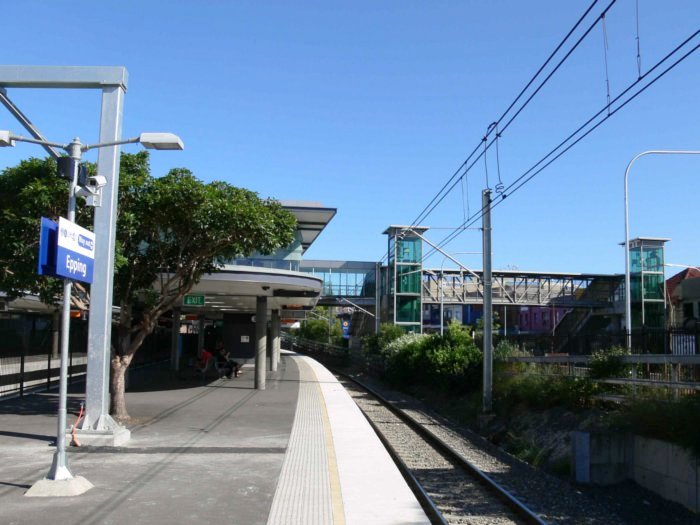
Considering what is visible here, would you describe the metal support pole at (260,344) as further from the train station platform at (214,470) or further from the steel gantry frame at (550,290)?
the steel gantry frame at (550,290)

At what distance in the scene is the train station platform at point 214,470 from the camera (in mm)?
7582

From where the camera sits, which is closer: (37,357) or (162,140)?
(162,140)

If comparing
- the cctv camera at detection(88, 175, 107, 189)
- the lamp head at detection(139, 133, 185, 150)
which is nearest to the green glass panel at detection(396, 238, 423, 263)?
the lamp head at detection(139, 133, 185, 150)

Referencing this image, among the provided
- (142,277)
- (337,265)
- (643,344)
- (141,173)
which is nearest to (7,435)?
(142,277)

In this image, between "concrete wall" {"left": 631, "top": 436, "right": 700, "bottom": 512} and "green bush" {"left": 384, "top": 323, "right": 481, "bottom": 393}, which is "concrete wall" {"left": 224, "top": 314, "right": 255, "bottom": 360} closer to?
"green bush" {"left": 384, "top": 323, "right": 481, "bottom": 393}

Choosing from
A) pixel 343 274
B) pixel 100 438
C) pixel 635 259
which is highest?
pixel 635 259

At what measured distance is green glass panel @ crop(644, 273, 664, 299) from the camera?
5578cm

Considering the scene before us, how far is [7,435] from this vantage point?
41.4ft

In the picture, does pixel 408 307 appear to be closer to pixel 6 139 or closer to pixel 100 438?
pixel 100 438

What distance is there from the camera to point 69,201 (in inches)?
350

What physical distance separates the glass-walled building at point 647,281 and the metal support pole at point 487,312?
128ft

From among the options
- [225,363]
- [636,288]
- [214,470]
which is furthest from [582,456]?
[636,288]

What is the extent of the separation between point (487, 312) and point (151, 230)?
9209 mm

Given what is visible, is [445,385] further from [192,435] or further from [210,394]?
[192,435]
